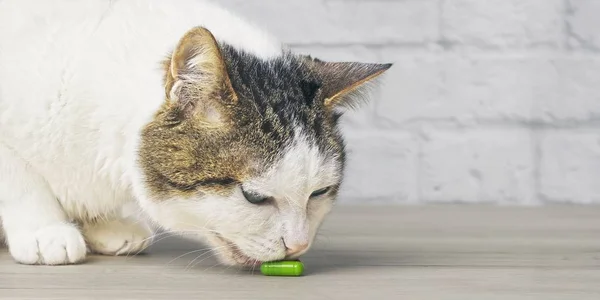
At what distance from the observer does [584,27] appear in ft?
7.40

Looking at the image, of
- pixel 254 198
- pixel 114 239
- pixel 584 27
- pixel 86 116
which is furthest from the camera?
pixel 584 27

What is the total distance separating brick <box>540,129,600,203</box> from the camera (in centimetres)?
228

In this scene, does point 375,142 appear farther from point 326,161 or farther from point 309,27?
point 326,161

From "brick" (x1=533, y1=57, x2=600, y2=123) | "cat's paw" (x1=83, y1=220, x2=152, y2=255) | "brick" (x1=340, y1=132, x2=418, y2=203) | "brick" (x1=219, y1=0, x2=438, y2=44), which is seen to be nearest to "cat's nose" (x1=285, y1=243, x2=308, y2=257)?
"cat's paw" (x1=83, y1=220, x2=152, y2=255)

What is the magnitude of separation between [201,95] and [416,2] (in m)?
1.07

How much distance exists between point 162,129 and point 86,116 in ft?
0.49

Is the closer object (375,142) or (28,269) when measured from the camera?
(28,269)

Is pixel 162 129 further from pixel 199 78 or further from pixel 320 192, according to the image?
pixel 320 192

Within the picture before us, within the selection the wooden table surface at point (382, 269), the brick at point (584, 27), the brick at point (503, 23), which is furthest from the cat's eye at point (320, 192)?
the brick at point (584, 27)

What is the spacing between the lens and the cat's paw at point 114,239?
158 cm

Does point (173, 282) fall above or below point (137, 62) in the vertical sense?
below

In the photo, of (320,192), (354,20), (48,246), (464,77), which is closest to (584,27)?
(464,77)

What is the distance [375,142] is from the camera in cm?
228

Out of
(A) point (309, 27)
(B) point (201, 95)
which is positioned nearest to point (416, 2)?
(A) point (309, 27)
